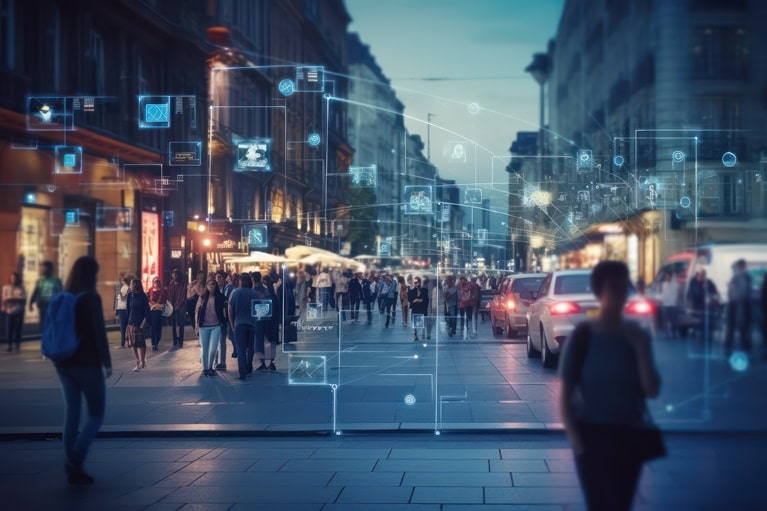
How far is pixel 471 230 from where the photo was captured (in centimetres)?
1242

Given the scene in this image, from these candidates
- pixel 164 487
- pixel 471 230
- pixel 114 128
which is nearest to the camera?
pixel 164 487

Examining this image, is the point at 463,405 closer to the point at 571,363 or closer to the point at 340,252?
the point at 340,252

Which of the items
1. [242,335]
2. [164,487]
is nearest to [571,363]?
[164,487]

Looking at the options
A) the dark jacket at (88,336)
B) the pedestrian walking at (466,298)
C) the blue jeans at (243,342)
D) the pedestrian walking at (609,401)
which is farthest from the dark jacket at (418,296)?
the pedestrian walking at (609,401)

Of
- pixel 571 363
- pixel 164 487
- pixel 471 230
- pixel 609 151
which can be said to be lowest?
pixel 164 487

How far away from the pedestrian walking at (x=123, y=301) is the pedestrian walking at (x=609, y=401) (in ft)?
38.5

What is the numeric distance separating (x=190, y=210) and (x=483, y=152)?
5.05m

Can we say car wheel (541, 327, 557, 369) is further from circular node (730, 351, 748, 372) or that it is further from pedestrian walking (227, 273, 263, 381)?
circular node (730, 351, 748, 372)

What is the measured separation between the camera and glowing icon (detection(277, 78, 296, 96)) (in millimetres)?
14477

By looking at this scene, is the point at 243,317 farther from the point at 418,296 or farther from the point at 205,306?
the point at 418,296

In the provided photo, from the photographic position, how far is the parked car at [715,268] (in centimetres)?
889

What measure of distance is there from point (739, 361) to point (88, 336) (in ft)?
20.1

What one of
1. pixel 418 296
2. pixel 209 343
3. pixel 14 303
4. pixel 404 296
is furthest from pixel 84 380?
pixel 404 296

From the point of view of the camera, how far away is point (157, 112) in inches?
558
